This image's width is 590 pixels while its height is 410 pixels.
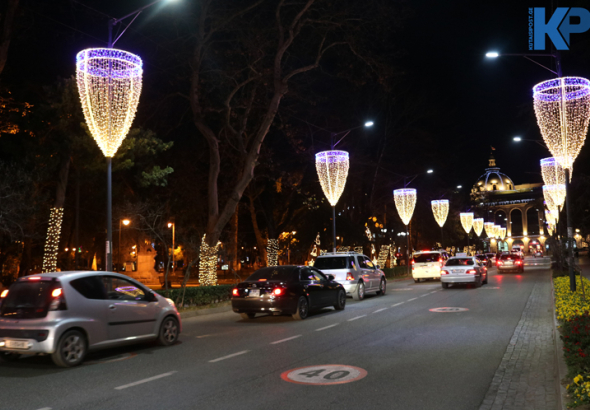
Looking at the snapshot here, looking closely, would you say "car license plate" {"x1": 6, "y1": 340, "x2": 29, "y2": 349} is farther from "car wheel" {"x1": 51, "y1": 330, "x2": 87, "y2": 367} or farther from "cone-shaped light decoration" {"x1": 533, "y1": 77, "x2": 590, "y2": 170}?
"cone-shaped light decoration" {"x1": 533, "y1": 77, "x2": 590, "y2": 170}

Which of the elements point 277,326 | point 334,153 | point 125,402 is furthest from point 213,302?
point 125,402

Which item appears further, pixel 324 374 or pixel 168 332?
pixel 168 332

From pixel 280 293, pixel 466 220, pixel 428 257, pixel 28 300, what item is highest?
pixel 466 220

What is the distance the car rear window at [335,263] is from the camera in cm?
2156

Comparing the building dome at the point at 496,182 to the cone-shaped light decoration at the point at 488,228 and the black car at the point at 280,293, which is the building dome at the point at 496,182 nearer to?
the cone-shaped light decoration at the point at 488,228

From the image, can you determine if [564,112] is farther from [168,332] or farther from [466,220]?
[466,220]

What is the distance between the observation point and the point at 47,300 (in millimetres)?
9008

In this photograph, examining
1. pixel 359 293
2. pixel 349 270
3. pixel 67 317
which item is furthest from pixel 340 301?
pixel 67 317

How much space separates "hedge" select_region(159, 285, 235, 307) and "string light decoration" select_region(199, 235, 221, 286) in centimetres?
501

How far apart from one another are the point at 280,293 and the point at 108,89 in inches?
278

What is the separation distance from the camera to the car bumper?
48.7 ft

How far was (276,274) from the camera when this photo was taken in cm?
1603

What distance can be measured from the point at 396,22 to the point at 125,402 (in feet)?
74.0

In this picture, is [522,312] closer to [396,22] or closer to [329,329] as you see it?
[329,329]
